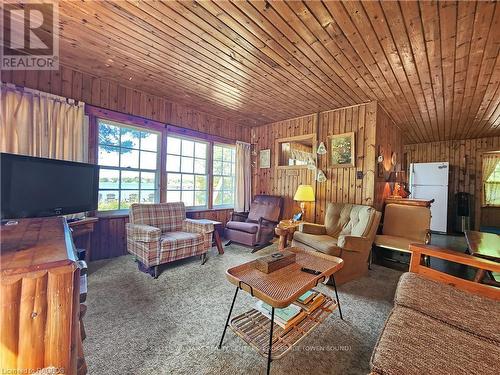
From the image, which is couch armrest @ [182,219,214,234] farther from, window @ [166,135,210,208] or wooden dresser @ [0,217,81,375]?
wooden dresser @ [0,217,81,375]

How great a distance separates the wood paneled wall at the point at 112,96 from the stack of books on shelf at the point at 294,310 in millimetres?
3326

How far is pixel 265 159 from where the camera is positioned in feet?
16.0

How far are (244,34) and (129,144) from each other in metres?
2.48

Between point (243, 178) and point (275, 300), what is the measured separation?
3.68 metres

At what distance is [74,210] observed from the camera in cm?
204

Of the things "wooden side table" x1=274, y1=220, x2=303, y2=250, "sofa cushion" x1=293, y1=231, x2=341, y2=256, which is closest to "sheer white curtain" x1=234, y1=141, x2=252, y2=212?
"wooden side table" x1=274, y1=220, x2=303, y2=250

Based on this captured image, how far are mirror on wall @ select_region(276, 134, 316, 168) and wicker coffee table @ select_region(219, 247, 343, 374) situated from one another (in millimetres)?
2700

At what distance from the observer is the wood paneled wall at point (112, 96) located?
8.43ft

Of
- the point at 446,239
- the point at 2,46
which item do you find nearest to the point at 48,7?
the point at 2,46

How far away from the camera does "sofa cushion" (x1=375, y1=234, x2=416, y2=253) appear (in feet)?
9.54

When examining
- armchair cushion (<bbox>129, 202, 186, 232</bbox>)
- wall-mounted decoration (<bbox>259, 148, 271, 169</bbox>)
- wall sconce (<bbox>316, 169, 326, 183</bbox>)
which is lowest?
armchair cushion (<bbox>129, 202, 186, 232</bbox>)

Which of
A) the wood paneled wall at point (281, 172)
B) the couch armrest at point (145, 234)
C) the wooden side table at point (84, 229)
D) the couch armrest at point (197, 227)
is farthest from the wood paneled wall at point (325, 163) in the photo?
the wooden side table at point (84, 229)

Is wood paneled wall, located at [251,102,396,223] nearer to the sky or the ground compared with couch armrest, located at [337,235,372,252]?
nearer to the sky

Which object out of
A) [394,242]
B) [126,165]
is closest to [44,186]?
[126,165]
